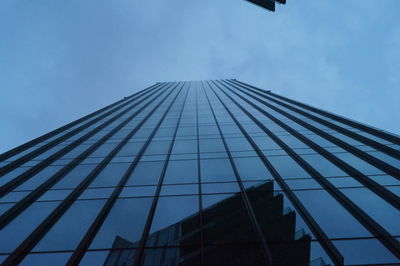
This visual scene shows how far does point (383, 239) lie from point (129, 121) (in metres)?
22.7

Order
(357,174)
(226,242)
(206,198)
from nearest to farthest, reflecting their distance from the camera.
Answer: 1. (226,242)
2. (206,198)
3. (357,174)

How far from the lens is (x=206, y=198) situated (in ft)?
40.0

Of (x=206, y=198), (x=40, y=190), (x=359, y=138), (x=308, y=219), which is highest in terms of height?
(x=359, y=138)

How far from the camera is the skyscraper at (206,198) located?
903 cm

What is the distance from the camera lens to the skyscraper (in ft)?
29.6

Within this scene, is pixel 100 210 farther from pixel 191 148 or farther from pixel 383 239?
pixel 383 239

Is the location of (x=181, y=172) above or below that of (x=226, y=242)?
above

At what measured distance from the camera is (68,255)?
902 cm

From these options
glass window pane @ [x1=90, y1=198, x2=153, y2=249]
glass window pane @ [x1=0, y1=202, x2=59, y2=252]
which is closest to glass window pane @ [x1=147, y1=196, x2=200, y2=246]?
glass window pane @ [x1=90, y1=198, x2=153, y2=249]

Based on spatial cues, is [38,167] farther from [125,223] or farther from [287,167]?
[287,167]

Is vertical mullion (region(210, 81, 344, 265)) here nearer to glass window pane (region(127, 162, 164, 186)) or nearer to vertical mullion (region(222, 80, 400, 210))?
vertical mullion (region(222, 80, 400, 210))

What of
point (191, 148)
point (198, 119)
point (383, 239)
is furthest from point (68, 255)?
point (198, 119)

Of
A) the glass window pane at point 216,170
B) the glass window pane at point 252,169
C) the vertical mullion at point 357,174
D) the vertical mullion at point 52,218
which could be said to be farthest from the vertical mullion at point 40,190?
the vertical mullion at point 357,174

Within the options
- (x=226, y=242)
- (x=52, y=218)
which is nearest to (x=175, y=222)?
(x=226, y=242)
